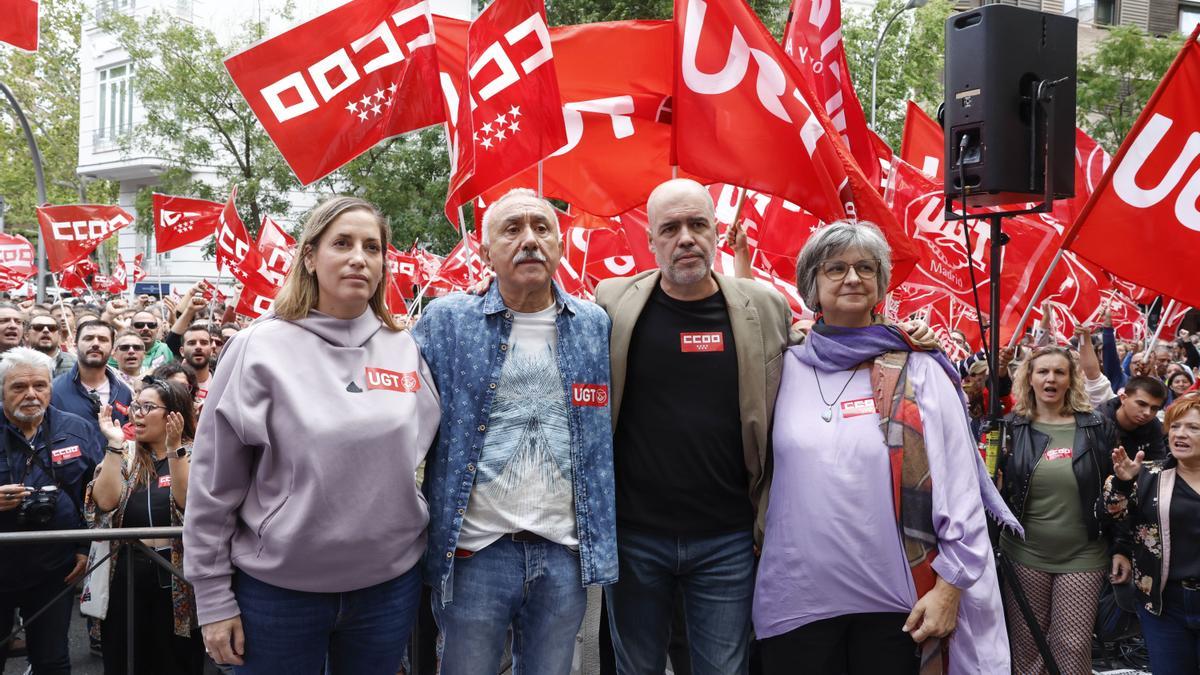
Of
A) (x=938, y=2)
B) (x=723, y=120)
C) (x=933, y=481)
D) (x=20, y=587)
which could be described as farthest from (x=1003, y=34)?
(x=938, y=2)

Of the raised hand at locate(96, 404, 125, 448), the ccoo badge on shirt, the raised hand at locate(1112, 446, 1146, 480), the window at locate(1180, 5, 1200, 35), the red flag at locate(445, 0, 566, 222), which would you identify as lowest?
the raised hand at locate(1112, 446, 1146, 480)

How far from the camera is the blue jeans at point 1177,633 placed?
4.58 m

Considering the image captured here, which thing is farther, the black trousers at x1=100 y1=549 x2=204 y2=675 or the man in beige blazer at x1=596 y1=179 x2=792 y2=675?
the black trousers at x1=100 y1=549 x2=204 y2=675

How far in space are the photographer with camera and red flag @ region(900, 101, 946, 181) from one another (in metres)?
7.18

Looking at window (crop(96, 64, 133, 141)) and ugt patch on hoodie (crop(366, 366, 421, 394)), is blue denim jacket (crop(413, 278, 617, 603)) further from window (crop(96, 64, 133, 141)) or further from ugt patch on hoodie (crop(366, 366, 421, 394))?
window (crop(96, 64, 133, 141))

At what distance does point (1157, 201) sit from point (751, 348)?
263 cm

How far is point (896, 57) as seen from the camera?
97.8ft

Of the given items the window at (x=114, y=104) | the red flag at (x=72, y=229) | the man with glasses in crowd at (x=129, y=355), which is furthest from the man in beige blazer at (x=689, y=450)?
the window at (x=114, y=104)

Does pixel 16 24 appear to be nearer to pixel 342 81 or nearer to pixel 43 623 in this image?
pixel 342 81

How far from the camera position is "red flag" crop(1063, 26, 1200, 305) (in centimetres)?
458

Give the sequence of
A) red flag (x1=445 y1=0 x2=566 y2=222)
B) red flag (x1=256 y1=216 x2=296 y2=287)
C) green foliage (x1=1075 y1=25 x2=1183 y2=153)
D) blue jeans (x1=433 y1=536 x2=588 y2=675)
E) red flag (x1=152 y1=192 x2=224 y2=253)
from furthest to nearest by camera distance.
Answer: green foliage (x1=1075 y1=25 x2=1183 y2=153)
red flag (x1=152 y1=192 x2=224 y2=253)
red flag (x1=256 y1=216 x2=296 y2=287)
red flag (x1=445 y1=0 x2=566 y2=222)
blue jeans (x1=433 y1=536 x2=588 y2=675)

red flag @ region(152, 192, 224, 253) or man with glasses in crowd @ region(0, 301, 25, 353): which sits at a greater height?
red flag @ region(152, 192, 224, 253)

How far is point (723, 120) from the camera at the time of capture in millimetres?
4824

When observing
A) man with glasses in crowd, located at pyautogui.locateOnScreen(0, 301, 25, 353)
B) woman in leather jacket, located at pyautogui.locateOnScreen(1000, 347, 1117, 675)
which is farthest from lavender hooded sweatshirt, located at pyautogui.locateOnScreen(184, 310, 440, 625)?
man with glasses in crowd, located at pyautogui.locateOnScreen(0, 301, 25, 353)
